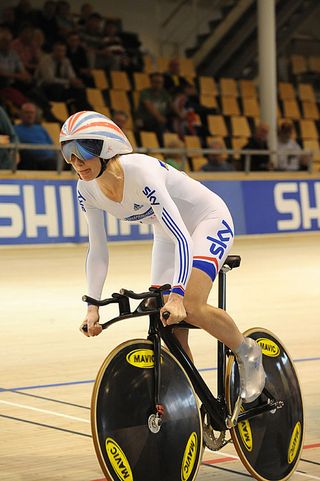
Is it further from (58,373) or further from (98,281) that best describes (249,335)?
(58,373)

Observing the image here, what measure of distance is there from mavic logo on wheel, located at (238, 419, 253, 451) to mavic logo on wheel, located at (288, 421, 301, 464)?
190mm

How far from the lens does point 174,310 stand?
3504mm

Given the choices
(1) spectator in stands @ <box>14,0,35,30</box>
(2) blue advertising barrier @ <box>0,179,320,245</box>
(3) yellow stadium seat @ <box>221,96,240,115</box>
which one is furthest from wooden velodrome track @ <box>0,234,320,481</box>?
(3) yellow stadium seat @ <box>221,96,240,115</box>

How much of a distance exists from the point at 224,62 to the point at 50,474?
19039 mm

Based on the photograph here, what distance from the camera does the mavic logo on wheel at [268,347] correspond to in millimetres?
4180

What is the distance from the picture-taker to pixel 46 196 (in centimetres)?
1393

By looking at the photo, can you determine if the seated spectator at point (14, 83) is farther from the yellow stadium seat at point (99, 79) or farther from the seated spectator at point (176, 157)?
the yellow stadium seat at point (99, 79)

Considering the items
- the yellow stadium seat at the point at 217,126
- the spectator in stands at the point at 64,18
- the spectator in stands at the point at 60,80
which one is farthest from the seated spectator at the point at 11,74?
the yellow stadium seat at the point at 217,126

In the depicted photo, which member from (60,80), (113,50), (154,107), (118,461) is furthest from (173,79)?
(118,461)

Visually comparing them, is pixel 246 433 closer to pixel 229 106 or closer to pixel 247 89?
pixel 229 106

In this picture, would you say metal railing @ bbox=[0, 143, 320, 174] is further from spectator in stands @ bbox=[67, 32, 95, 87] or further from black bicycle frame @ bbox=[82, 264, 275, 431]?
black bicycle frame @ bbox=[82, 264, 275, 431]

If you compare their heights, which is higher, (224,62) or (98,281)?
(224,62)

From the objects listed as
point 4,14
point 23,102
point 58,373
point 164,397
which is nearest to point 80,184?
point 164,397

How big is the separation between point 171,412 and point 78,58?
1456 centimetres
